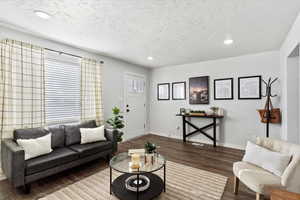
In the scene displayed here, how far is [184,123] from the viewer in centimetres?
425

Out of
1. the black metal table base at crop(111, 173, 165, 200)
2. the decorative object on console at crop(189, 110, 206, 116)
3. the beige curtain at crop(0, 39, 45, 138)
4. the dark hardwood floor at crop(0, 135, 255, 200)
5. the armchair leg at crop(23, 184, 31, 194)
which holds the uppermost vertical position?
the beige curtain at crop(0, 39, 45, 138)

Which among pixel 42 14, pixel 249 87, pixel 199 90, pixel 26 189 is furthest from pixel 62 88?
pixel 249 87

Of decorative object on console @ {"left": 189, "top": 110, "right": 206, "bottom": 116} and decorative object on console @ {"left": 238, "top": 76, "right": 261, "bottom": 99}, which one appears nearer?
decorative object on console @ {"left": 238, "top": 76, "right": 261, "bottom": 99}

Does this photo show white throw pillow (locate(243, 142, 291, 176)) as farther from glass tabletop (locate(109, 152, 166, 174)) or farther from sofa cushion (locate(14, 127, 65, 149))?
sofa cushion (locate(14, 127, 65, 149))

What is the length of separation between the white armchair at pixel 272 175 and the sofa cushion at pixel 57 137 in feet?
9.56

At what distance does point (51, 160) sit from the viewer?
2068 millimetres

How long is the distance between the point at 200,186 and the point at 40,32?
3636mm

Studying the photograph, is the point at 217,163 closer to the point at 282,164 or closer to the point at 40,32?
the point at 282,164

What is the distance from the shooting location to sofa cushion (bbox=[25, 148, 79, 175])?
1890 mm

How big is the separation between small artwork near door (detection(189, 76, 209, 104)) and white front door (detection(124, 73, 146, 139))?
1.70 metres

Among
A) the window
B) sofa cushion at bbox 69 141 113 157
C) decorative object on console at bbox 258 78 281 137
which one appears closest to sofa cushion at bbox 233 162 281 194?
decorative object on console at bbox 258 78 281 137

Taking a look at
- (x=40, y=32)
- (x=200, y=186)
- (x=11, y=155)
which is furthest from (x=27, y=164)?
(x=200, y=186)

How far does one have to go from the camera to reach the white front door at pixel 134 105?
4422mm

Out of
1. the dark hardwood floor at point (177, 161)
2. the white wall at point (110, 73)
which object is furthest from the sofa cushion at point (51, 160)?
the white wall at point (110, 73)
